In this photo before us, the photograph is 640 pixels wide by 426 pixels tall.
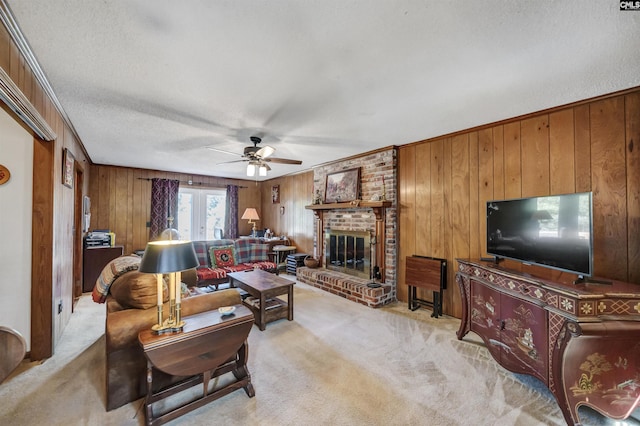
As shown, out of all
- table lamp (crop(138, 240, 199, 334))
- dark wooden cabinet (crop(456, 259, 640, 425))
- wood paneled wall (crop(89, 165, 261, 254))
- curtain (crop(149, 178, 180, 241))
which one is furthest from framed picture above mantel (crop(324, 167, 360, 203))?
wood paneled wall (crop(89, 165, 261, 254))

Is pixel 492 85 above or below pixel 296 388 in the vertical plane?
above

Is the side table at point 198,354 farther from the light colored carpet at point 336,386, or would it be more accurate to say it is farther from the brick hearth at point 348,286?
the brick hearth at point 348,286

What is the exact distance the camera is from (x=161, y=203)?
18.7 feet

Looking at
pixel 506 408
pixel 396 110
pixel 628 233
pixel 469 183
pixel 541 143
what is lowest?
pixel 506 408

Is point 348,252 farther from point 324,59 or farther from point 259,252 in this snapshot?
point 324,59

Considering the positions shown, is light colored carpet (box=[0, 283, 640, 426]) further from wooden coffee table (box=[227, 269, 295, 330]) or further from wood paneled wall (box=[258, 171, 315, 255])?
wood paneled wall (box=[258, 171, 315, 255])

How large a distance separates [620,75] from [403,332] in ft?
9.27

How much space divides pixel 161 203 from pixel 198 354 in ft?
16.5

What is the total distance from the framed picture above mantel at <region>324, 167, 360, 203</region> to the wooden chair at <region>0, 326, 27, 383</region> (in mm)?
3860

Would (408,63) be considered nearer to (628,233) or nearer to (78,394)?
(628,233)

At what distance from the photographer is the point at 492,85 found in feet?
6.78

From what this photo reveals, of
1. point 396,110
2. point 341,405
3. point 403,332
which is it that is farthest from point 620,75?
point 341,405

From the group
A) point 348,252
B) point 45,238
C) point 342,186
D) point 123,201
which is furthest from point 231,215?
point 45,238

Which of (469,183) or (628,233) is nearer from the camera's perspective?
(628,233)
